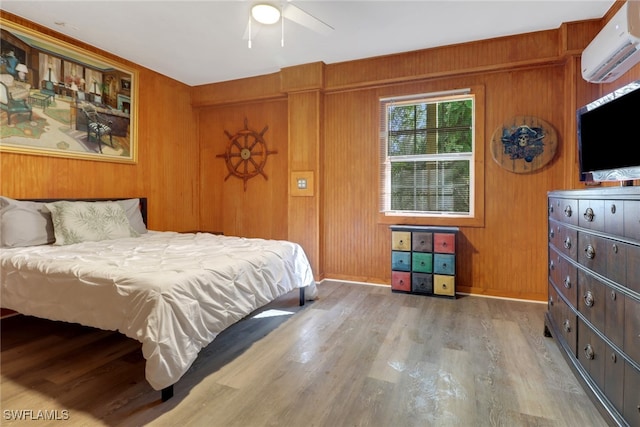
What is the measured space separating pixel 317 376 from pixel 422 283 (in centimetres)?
200

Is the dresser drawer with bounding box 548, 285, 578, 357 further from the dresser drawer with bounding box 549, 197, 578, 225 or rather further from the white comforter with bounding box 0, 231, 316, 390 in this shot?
the white comforter with bounding box 0, 231, 316, 390

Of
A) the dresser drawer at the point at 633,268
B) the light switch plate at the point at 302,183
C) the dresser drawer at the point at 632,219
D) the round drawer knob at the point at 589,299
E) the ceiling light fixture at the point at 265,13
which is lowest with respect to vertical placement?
the round drawer knob at the point at 589,299

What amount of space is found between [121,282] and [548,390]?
2486mm

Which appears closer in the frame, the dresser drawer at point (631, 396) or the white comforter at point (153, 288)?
the dresser drawer at point (631, 396)

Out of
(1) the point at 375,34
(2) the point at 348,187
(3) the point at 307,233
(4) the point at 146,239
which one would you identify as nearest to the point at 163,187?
(4) the point at 146,239

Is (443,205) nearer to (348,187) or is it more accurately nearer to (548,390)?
(348,187)

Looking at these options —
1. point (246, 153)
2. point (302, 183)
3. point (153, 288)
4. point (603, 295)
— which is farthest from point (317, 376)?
point (246, 153)

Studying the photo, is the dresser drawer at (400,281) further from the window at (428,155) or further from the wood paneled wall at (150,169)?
the wood paneled wall at (150,169)

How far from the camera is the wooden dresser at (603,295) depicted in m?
1.30

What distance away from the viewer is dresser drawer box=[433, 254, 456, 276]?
11.3 feet

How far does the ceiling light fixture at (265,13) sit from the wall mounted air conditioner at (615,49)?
98.5 inches

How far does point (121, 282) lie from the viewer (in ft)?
5.91

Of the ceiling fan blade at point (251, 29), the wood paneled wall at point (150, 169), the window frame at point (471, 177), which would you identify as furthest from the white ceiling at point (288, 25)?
the window frame at point (471, 177)

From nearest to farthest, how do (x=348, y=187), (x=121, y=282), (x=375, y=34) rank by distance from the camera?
(x=121, y=282)
(x=375, y=34)
(x=348, y=187)
